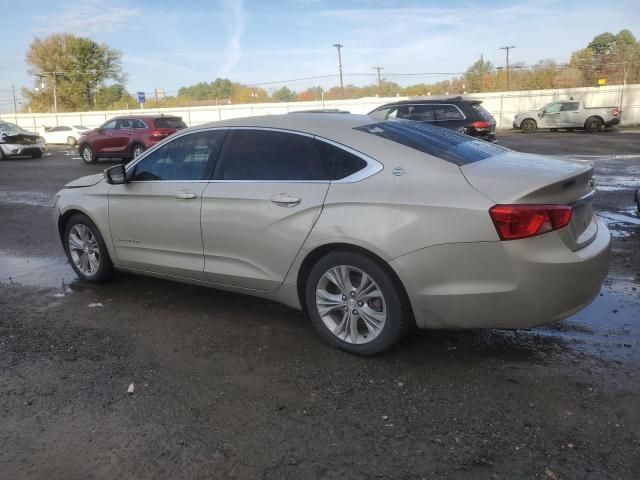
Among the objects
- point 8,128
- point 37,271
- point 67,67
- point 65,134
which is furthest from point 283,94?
point 37,271

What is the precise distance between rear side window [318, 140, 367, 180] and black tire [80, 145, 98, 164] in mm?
18015

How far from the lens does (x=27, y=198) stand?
11.9m

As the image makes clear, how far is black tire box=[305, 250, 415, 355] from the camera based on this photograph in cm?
351

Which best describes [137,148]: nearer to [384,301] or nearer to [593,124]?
[384,301]

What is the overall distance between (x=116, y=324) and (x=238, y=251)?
1231 millimetres

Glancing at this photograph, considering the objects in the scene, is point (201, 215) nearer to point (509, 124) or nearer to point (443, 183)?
point (443, 183)

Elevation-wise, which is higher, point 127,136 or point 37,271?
point 127,136

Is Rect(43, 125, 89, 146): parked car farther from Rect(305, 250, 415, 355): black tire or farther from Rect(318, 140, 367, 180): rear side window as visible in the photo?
Rect(305, 250, 415, 355): black tire

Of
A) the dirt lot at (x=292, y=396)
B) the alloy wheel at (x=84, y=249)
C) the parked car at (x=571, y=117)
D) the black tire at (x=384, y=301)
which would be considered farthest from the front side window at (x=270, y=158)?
the parked car at (x=571, y=117)

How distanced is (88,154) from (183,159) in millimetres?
17166

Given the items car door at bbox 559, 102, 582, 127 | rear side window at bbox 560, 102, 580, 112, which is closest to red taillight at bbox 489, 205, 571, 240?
car door at bbox 559, 102, 582, 127

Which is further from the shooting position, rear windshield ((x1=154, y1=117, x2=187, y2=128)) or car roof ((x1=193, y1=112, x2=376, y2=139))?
rear windshield ((x1=154, y1=117, x2=187, y2=128))

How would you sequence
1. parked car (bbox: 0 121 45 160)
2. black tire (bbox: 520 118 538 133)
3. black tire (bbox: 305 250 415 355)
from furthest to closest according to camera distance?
black tire (bbox: 520 118 538 133)
parked car (bbox: 0 121 45 160)
black tire (bbox: 305 250 415 355)

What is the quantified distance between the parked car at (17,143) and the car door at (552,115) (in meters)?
24.3
